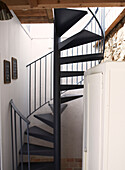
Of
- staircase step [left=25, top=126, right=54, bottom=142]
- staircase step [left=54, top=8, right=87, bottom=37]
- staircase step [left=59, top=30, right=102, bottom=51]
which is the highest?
staircase step [left=54, top=8, right=87, bottom=37]

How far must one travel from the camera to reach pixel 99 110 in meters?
1.29

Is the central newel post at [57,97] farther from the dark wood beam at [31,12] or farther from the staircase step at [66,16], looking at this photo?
the dark wood beam at [31,12]

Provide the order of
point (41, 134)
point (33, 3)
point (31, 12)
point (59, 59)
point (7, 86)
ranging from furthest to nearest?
point (41, 134) → point (31, 12) → point (59, 59) → point (7, 86) → point (33, 3)

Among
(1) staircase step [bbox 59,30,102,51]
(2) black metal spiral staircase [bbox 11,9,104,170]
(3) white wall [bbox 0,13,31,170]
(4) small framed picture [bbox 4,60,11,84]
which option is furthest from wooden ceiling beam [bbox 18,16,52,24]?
(4) small framed picture [bbox 4,60,11,84]

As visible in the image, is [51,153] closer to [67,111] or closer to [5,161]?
[5,161]

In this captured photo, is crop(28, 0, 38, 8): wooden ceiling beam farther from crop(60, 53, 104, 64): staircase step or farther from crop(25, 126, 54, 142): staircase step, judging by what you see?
crop(25, 126, 54, 142): staircase step

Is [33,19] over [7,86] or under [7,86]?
over

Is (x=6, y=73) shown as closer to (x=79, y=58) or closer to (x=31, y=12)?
(x=79, y=58)

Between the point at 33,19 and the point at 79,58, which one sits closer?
the point at 79,58

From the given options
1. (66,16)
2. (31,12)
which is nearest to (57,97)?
(66,16)

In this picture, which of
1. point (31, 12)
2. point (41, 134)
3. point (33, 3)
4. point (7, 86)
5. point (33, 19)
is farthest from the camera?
point (33, 19)

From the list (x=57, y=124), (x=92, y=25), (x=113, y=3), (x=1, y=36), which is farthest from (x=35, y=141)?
(x=113, y=3)

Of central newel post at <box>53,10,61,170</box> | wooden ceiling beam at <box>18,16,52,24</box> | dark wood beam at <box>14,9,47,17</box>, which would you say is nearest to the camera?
central newel post at <box>53,10,61,170</box>

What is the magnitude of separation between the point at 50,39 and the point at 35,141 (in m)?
2.74
